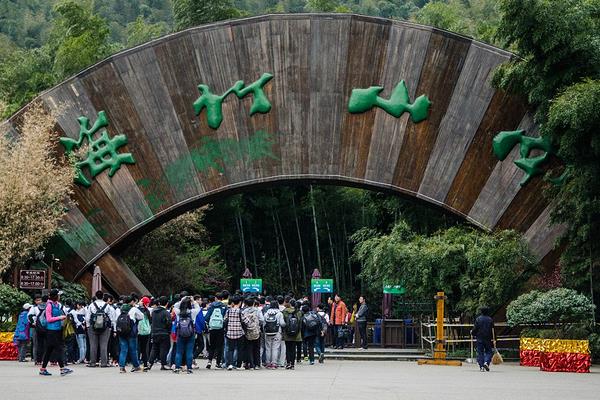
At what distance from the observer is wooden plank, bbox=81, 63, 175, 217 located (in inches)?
1077

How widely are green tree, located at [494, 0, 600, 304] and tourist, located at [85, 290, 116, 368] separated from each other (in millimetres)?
9769

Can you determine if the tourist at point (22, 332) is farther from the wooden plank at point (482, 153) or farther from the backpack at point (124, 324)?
the wooden plank at point (482, 153)

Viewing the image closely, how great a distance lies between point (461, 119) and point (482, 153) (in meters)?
0.98

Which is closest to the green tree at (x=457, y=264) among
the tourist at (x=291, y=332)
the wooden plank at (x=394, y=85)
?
the wooden plank at (x=394, y=85)

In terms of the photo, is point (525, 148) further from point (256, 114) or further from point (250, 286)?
point (250, 286)

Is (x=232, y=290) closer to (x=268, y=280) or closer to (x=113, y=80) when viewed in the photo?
(x=268, y=280)

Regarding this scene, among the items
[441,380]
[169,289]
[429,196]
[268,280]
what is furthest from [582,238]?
[268,280]

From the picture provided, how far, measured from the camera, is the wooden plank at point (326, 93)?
26656 mm

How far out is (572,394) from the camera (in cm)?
1441

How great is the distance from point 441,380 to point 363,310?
12.6 meters

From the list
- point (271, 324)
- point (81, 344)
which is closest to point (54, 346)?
point (81, 344)

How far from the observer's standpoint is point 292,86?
26891mm

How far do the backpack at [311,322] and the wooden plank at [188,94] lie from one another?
6.26 metres

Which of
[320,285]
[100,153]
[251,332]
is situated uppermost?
[100,153]
